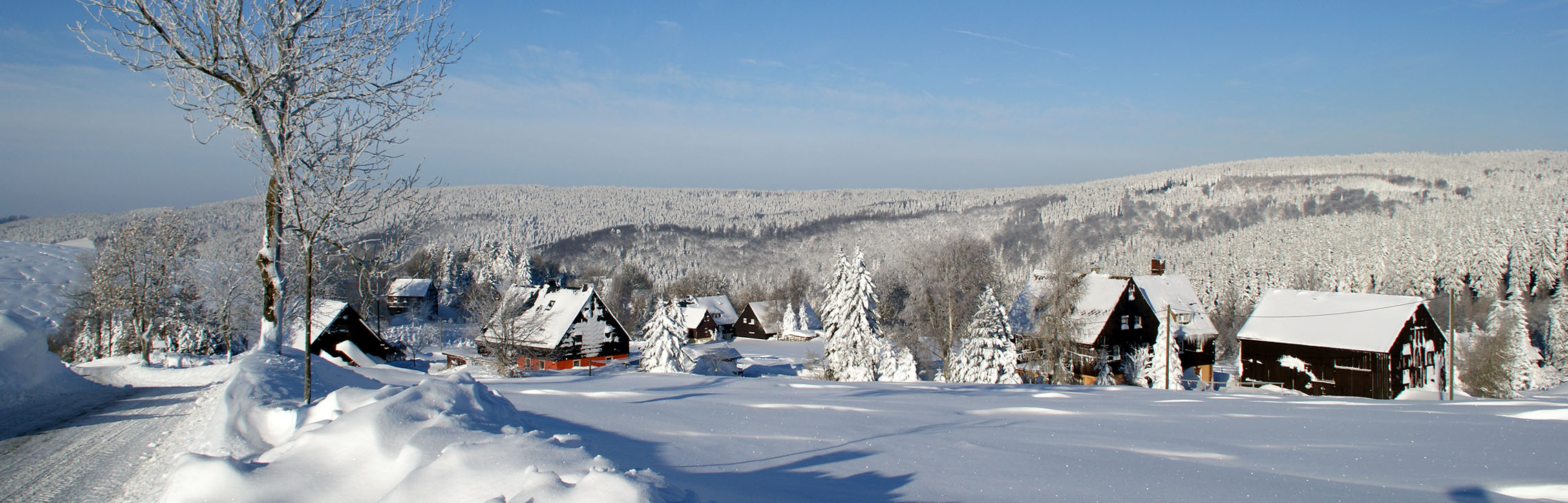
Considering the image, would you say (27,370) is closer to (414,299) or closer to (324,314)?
(324,314)

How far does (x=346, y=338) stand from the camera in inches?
1419

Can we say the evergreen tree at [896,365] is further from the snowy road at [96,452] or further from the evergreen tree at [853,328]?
the snowy road at [96,452]

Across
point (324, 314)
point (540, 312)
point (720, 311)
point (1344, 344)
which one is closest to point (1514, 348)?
point (1344, 344)

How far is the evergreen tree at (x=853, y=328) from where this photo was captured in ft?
99.5

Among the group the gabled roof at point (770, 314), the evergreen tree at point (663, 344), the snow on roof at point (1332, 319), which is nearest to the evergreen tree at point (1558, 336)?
the snow on roof at point (1332, 319)

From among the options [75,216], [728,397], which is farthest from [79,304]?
[75,216]

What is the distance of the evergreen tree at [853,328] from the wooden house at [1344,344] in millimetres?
15984

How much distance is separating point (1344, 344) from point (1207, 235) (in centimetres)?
14554

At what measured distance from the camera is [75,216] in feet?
518

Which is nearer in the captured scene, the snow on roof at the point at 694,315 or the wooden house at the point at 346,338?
the wooden house at the point at 346,338

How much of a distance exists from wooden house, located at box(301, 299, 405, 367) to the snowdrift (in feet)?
104

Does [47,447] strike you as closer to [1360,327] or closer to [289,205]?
[289,205]

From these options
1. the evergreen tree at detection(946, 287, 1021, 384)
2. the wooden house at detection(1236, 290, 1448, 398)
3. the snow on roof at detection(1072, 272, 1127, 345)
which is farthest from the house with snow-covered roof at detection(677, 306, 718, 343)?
the wooden house at detection(1236, 290, 1448, 398)

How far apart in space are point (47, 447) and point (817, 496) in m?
7.10
